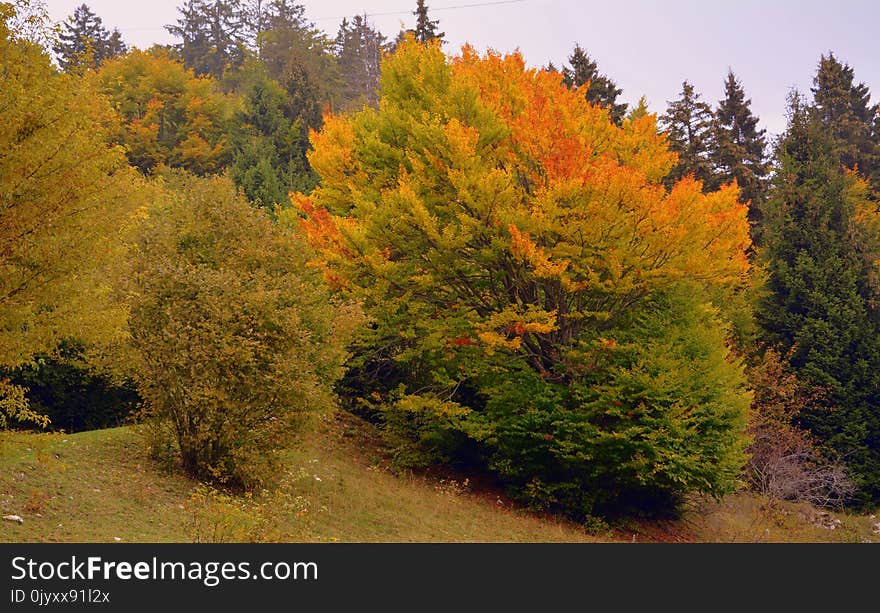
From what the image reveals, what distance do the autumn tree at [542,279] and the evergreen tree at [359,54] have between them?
44864 mm

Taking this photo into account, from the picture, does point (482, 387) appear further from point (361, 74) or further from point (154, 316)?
point (361, 74)

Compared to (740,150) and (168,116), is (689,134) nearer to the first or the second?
(740,150)

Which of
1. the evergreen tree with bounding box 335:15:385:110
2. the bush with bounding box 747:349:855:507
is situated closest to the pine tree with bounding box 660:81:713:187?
the bush with bounding box 747:349:855:507

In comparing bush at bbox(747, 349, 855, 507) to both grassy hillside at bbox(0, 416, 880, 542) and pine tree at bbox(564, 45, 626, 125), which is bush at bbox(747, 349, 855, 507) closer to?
grassy hillside at bbox(0, 416, 880, 542)

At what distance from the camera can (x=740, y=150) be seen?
41375mm

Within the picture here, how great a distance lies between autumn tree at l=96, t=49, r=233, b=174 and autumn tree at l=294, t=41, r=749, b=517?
2401cm

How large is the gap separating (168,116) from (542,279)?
107 feet

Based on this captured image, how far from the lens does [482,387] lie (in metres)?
20.6

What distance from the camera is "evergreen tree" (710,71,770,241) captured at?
41.1m

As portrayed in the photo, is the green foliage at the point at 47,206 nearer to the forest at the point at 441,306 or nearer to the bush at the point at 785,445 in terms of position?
the forest at the point at 441,306

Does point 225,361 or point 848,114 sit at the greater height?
point 848,114

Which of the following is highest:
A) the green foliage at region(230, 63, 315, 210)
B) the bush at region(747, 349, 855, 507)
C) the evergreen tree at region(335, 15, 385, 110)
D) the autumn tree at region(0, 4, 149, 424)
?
the evergreen tree at region(335, 15, 385, 110)

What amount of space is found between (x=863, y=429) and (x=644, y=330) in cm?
1593

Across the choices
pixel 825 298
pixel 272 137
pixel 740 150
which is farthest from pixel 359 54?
pixel 825 298
